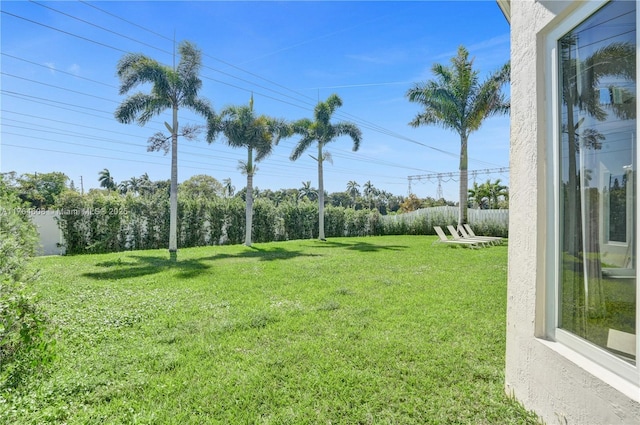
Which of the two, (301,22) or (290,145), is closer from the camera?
(301,22)

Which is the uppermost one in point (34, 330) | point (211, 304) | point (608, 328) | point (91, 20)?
point (91, 20)

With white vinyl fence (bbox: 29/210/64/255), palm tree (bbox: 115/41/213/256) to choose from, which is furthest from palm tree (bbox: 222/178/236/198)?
palm tree (bbox: 115/41/213/256)

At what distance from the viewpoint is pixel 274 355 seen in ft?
10.6

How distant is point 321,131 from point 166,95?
837cm

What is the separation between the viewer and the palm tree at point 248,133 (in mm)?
15070

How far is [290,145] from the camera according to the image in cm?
1862

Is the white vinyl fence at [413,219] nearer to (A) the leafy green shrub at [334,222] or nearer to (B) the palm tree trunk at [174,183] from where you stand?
(A) the leafy green shrub at [334,222]

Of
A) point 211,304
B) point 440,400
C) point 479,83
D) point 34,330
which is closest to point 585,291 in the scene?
point 440,400

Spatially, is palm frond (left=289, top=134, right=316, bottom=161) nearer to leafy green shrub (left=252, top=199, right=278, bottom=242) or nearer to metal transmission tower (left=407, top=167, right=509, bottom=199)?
leafy green shrub (left=252, top=199, right=278, bottom=242)

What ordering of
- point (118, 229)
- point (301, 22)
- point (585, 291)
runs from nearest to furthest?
point (585, 291) < point (301, 22) < point (118, 229)

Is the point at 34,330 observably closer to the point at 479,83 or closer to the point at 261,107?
the point at 261,107

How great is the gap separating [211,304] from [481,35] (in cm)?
955

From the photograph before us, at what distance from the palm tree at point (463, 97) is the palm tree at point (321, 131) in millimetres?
4125

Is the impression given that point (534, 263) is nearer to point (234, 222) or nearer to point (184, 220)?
point (184, 220)
